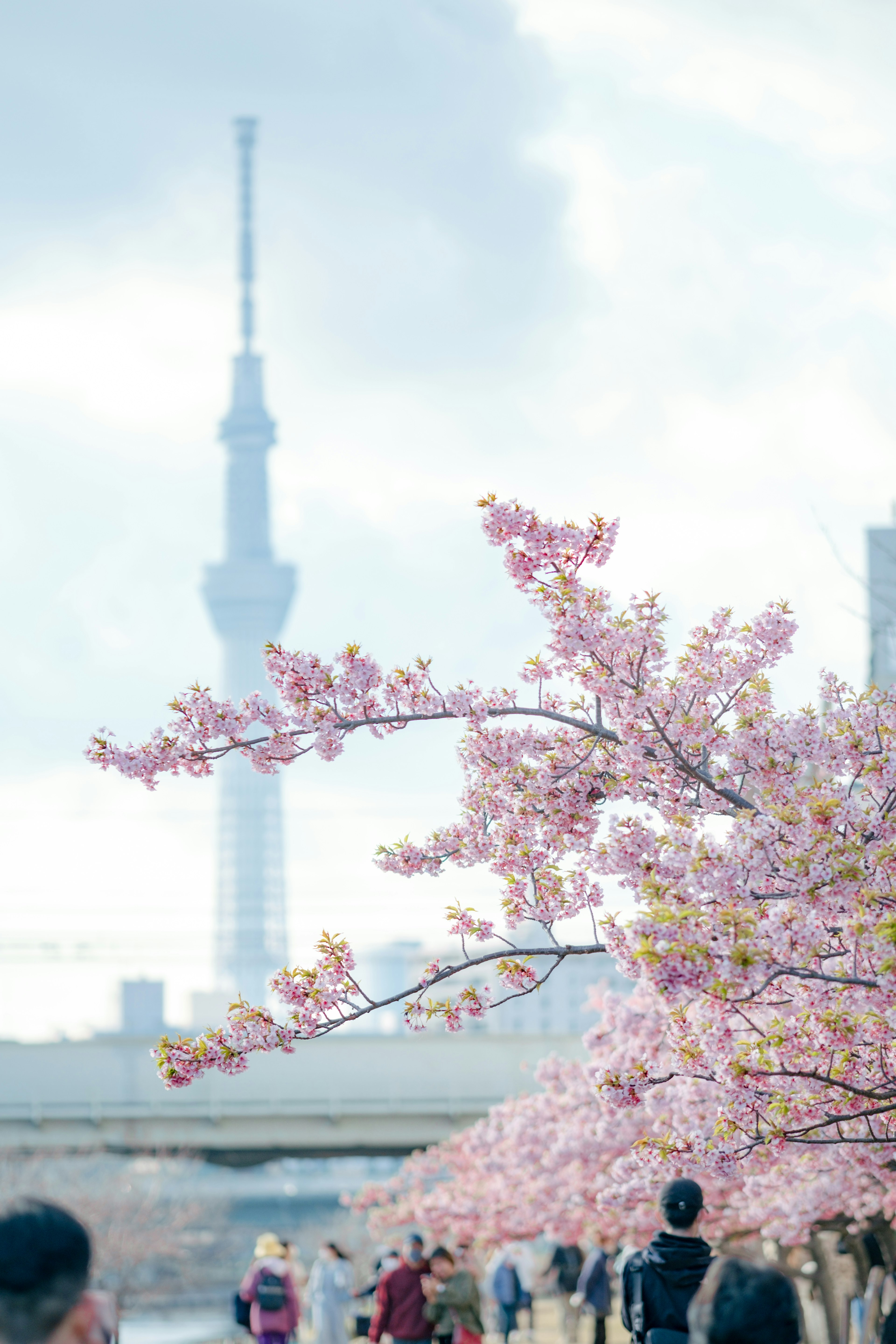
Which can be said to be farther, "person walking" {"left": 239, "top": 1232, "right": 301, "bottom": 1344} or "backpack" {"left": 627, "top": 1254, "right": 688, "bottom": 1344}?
"person walking" {"left": 239, "top": 1232, "right": 301, "bottom": 1344}

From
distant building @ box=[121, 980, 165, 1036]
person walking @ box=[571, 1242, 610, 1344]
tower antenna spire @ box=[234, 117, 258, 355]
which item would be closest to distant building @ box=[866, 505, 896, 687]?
person walking @ box=[571, 1242, 610, 1344]

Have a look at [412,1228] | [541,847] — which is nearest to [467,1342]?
[541,847]

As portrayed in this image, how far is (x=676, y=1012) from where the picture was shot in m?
7.67

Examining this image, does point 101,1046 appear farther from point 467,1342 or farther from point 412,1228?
point 467,1342

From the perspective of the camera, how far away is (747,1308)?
3.72 metres

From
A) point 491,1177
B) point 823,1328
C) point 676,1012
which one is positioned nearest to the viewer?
point 676,1012

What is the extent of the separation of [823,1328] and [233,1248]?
162 ft

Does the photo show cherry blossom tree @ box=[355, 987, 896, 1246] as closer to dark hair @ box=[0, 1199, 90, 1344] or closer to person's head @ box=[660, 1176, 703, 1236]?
person's head @ box=[660, 1176, 703, 1236]

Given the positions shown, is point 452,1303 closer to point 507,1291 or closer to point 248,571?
point 507,1291

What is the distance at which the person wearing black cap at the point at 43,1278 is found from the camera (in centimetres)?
343

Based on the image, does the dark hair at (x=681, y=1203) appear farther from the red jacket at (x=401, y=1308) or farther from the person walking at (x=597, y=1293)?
the person walking at (x=597, y=1293)

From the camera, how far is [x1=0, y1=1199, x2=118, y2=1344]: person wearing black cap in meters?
3.43

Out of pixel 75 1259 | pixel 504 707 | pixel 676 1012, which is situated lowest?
pixel 75 1259

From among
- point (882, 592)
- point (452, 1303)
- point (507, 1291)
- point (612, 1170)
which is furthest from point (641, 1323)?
point (882, 592)
